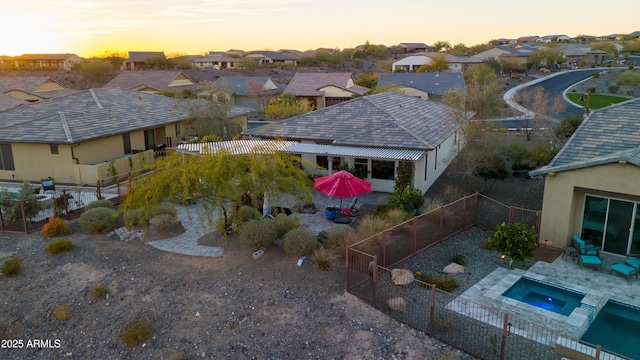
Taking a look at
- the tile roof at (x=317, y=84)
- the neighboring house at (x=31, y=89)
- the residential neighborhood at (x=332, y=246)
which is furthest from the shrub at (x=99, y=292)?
the tile roof at (x=317, y=84)

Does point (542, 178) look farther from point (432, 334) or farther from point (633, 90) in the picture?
point (633, 90)

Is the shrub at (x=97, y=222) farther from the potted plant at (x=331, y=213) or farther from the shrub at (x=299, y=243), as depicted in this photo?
the potted plant at (x=331, y=213)

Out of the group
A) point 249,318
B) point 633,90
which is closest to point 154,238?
point 249,318

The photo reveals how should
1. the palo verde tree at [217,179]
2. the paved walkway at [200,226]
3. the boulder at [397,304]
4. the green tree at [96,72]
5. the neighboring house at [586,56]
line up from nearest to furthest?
the boulder at [397,304], the palo verde tree at [217,179], the paved walkway at [200,226], the green tree at [96,72], the neighboring house at [586,56]

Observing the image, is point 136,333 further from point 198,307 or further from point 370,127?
point 370,127

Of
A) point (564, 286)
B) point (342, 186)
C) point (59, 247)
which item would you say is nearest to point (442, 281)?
point (564, 286)

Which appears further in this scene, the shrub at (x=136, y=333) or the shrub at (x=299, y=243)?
the shrub at (x=299, y=243)

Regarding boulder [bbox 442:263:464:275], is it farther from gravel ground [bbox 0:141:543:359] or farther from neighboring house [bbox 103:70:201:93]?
neighboring house [bbox 103:70:201:93]
